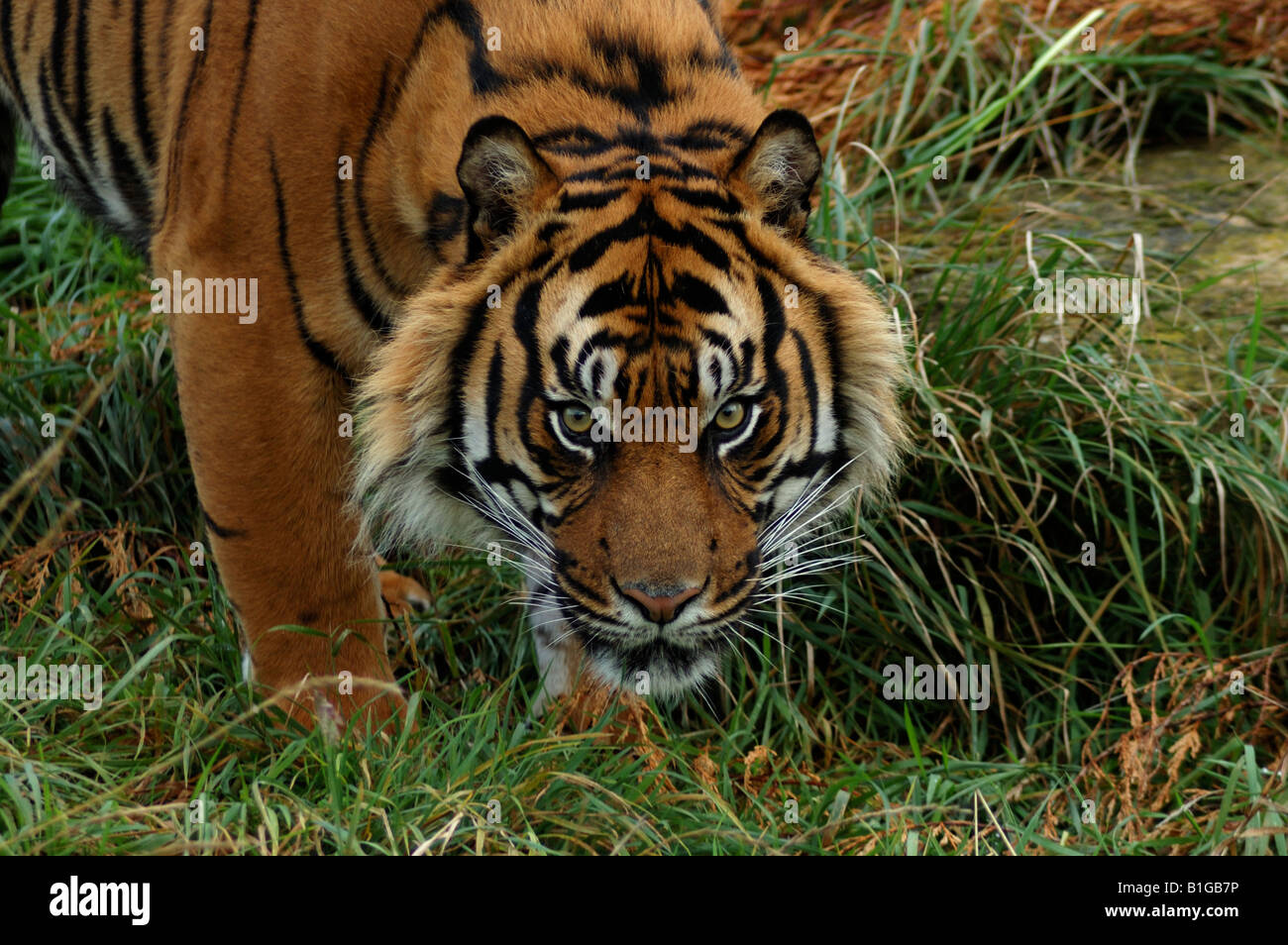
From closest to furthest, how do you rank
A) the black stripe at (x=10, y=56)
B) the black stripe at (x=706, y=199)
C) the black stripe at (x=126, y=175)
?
the black stripe at (x=706, y=199)
the black stripe at (x=126, y=175)
the black stripe at (x=10, y=56)

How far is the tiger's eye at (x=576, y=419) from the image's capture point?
2.75 meters

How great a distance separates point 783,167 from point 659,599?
2.86ft

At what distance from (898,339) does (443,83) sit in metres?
1.08

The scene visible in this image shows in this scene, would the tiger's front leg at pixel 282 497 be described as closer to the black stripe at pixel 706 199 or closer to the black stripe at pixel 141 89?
the black stripe at pixel 141 89

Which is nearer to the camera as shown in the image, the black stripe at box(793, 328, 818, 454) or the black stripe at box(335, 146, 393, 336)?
the black stripe at box(793, 328, 818, 454)

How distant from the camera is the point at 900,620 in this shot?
12.6 ft

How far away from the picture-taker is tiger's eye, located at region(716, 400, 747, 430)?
9.07ft

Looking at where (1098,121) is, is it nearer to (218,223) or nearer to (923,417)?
(923,417)

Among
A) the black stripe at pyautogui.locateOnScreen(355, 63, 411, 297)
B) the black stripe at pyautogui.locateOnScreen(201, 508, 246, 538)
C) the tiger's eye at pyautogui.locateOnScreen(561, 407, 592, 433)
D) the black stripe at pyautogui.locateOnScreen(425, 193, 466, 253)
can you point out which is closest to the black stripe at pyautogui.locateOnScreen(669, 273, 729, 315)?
the tiger's eye at pyautogui.locateOnScreen(561, 407, 592, 433)

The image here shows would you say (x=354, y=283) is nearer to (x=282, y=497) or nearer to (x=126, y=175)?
(x=282, y=497)

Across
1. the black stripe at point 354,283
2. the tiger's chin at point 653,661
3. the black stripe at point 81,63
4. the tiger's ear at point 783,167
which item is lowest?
the tiger's chin at point 653,661

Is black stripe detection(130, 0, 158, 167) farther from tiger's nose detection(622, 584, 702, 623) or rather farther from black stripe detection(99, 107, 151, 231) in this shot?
tiger's nose detection(622, 584, 702, 623)

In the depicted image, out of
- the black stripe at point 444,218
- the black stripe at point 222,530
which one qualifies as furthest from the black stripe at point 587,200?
the black stripe at point 222,530

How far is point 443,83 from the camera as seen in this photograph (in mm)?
2969
